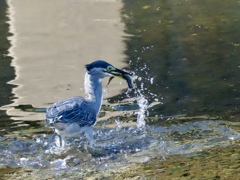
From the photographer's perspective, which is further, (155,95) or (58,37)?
(58,37)

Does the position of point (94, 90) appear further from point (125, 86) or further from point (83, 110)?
point (125, 86)

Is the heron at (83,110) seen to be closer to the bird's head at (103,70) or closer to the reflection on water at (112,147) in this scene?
the bird's head at (103,70)

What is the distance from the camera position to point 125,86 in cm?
912

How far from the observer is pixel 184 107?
8125 millimetres

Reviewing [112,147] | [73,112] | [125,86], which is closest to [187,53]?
[125,86]

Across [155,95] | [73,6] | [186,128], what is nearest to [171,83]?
[155,95]

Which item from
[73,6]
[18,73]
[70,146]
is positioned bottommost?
[70,146]

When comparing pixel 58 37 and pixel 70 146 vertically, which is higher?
pixel 58 37

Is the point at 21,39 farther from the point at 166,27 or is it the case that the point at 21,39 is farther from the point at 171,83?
the point at 171,83

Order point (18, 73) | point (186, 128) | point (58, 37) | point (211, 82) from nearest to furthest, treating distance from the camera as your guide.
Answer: point (186, 128) → point (211, 82) → point (18, 73) → point (58, 37)

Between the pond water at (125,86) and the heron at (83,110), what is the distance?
25cm

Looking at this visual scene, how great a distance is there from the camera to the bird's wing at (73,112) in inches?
276

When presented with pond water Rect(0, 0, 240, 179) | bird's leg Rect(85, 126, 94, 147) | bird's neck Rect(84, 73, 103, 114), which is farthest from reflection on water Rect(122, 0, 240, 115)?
bird's leg Rect(85, 126, 94, 147)

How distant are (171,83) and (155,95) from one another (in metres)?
0.45
